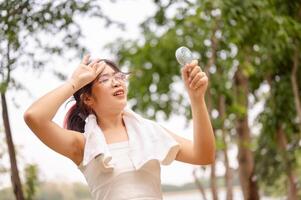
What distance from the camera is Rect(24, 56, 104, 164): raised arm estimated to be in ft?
4.73

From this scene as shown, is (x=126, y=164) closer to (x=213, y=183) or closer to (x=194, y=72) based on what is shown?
(x=194, y=72)

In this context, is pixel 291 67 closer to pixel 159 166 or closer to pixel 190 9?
pixel 190 9

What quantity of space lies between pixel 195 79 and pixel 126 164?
315mm

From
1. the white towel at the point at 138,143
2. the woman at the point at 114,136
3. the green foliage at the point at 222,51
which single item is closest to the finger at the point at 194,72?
the woman at the point at 114,136

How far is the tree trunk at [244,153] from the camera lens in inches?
287

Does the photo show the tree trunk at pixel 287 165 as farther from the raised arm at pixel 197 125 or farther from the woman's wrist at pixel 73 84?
the woman's wrist at pixel 73 84

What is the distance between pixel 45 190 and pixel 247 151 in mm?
3248

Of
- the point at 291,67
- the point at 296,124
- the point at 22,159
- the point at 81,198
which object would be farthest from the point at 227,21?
the point at 296,124

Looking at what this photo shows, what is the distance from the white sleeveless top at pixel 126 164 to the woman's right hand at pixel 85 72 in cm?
15

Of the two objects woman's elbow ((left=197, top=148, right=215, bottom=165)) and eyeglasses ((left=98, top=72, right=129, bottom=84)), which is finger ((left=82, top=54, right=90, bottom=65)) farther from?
woman's elbow ((left=197, top=148, right=215, bottom=165))

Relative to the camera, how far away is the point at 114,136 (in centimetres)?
164

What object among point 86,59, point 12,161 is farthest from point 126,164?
point 12,161

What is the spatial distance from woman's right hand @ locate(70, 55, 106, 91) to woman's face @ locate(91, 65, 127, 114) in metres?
0.03

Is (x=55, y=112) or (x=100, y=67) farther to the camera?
(x=100, y=67)
